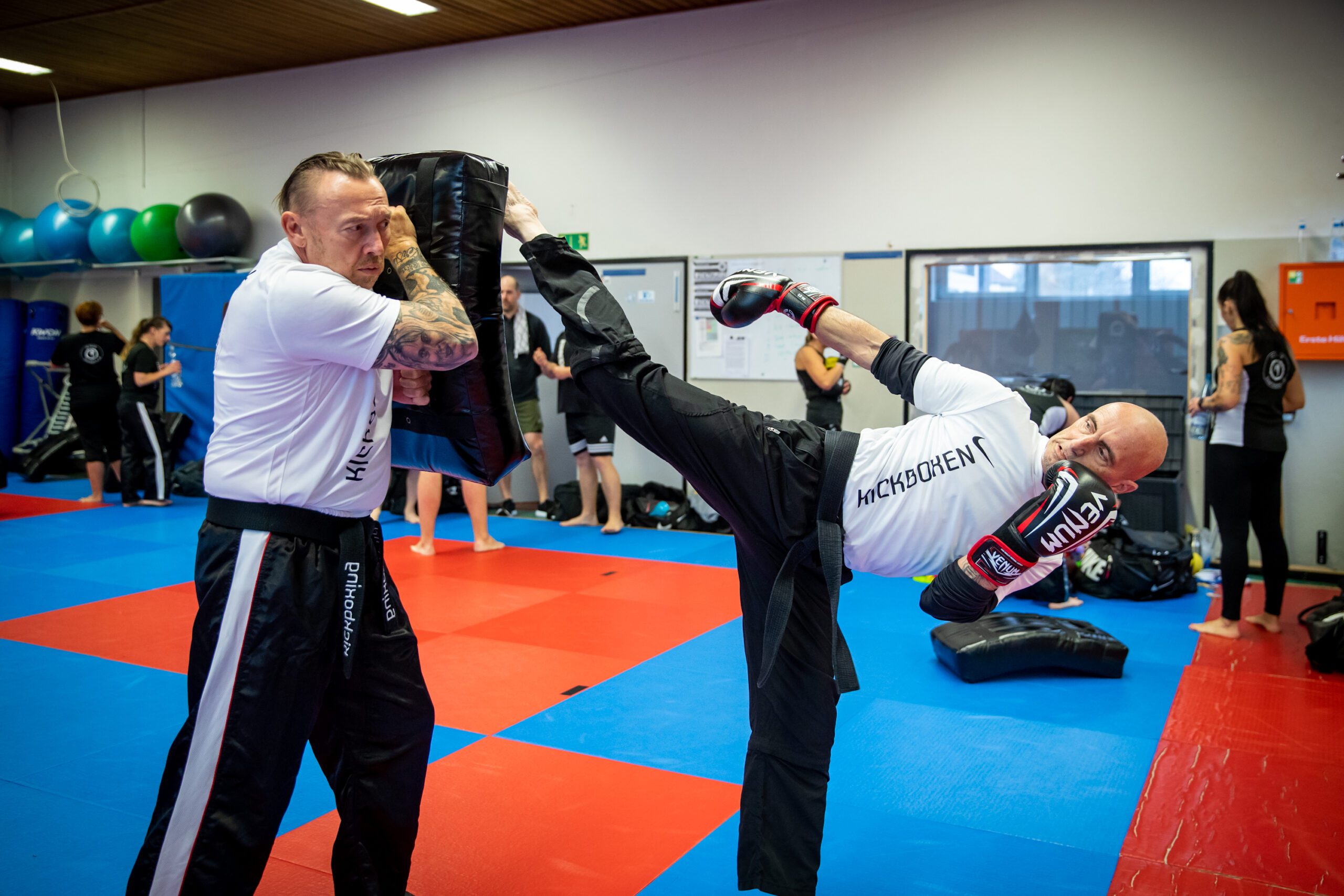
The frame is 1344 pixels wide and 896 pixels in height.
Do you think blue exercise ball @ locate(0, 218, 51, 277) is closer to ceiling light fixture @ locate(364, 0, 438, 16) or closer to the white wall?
the white wall

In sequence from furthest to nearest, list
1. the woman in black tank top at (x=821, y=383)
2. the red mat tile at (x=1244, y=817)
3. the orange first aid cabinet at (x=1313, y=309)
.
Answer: the woman in black tank top at (x=821, y=383) < the orange first aid cabinet at (x=1313, y=309) < the red mat tile at (x=1244, y=817)

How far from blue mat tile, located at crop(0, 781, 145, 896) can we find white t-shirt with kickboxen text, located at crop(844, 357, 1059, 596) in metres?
2.07

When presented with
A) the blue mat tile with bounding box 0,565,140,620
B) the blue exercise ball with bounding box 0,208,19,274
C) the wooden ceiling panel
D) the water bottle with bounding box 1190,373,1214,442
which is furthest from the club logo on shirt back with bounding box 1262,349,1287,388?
the blue exercise ball with bounding box 0,208,19,274

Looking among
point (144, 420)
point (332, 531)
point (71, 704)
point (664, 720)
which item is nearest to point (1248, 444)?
point (664, 720)

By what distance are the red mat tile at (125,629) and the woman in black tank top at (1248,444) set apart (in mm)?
5108

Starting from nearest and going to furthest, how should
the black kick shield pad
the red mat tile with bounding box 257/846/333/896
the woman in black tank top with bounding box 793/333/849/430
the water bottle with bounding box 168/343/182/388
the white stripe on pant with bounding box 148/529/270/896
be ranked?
the white stripe on pant with bounding box 148/529/270/896
the black kick shield pad
the red mat tile with bounding box 257/846/333/896
the woman in black tank top with bounding box 793/333/849/430
the water bottle with bounding box 168/343/182/388

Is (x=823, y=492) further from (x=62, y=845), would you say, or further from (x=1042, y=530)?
(x=62, y=845)

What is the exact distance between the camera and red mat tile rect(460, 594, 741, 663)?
4656mm

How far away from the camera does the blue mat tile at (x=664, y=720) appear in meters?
3.33

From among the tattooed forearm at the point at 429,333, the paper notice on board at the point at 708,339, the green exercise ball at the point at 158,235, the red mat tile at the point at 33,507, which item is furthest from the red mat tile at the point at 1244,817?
the green exercise ball at the point at 158,235

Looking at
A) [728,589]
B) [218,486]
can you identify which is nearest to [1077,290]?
[728,589]

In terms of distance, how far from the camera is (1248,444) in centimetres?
487

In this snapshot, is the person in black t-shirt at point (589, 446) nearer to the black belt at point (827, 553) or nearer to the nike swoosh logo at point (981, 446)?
the black belt at point (827, 553)

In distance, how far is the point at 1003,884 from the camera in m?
2.53
